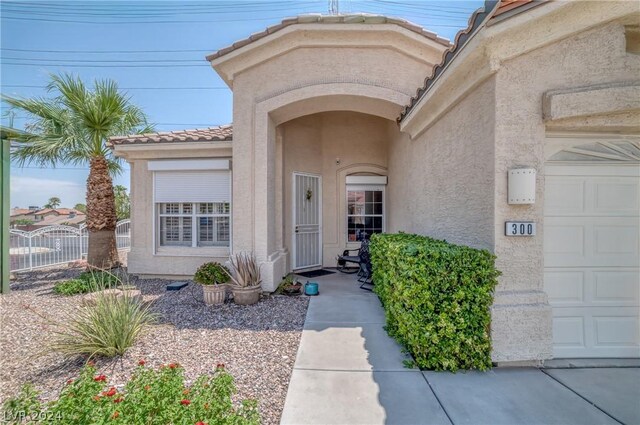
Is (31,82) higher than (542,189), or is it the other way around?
(31,82)

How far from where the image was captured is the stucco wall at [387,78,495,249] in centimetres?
396

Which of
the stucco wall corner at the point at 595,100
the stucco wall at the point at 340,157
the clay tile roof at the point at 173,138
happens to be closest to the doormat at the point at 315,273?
the stucco wall at the point at 340,157

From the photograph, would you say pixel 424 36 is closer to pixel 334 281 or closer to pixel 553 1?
pixel 553 1

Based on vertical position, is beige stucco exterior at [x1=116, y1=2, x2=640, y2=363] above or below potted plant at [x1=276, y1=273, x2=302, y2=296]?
above

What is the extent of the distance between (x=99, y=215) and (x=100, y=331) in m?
7.03

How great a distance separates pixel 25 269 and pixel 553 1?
15.7m

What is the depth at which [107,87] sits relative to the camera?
28.9ft

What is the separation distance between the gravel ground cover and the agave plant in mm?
503

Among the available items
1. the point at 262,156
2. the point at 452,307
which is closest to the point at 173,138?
the point at 262,156

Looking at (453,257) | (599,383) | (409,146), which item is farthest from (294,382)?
(409,146)

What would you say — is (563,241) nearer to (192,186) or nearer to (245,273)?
(245,273)

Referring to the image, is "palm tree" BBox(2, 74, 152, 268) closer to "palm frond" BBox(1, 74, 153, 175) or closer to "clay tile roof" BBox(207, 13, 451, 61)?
"palm frond" BBox(1, 74, 153, 175)

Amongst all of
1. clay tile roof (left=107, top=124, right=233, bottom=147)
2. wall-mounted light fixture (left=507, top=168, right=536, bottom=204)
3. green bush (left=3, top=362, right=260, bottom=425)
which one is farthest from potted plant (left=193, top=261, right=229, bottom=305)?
wall-mounted light fixture (left=507, top=168, right=536, bottom=204)

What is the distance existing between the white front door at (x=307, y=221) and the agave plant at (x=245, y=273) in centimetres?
284
